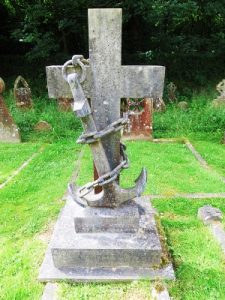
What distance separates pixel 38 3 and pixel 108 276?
467 inches

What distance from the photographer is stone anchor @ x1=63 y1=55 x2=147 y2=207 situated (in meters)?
3.10

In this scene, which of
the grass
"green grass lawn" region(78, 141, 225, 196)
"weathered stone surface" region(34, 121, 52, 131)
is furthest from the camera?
"weathered stone surface" region(34, 121, 52, 131)

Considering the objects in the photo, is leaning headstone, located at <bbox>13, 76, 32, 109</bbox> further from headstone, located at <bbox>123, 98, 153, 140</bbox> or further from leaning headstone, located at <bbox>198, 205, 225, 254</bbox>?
leaning headstone, located at <bbox>198, 205, 225, 254</bbox>

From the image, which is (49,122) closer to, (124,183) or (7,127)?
(7,127)

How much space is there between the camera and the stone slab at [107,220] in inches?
139

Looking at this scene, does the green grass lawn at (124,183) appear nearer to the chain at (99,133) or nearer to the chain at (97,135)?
the chain at (97,135)

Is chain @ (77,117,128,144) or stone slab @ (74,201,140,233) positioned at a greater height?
chain @ (77,117,128,144)

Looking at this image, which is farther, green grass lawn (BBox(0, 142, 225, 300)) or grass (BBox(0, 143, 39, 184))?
grass (BBox(0, 143, 39, 184))

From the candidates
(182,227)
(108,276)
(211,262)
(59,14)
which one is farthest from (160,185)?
(59,14)

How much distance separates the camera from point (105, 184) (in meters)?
3.45

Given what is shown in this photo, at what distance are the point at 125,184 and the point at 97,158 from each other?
2.23 metres

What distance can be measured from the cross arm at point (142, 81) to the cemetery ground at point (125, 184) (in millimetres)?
1751

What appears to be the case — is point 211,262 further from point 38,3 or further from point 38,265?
point 38,3

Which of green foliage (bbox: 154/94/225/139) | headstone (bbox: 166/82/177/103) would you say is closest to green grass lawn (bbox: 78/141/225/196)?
green foliage (bbox: 154/94/225/139)
